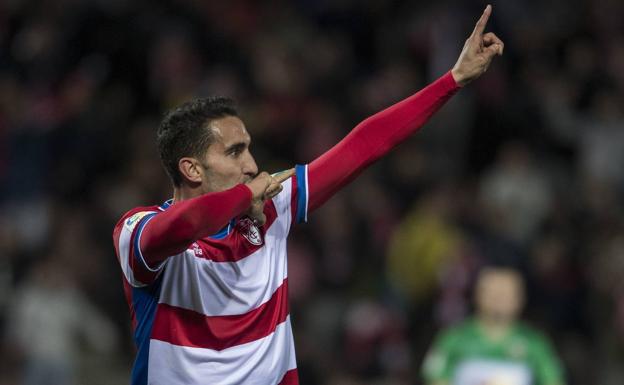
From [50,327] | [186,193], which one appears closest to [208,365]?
[186,193]

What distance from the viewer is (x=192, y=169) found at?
4.29 m

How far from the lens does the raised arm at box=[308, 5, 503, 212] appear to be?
452 centimetres

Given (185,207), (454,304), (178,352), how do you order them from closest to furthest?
(185,207) → (178,352) → (454,304)

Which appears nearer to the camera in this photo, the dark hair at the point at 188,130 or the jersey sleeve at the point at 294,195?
the dark hair at the point at 188,130

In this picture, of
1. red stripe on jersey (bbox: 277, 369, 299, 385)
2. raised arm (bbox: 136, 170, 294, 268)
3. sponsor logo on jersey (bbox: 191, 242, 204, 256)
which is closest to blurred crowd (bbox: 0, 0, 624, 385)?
red stripe on jersey (bbox: 277, 369, 299, 385)

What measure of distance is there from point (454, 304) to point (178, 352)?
191 inches

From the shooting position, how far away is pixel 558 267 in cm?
933

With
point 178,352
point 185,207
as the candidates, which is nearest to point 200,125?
point 185,207

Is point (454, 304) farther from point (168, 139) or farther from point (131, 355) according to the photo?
point (168, 139)

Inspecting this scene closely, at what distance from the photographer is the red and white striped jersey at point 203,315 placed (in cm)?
421

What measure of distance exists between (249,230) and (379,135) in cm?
64

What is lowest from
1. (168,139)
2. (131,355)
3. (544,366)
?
(544,366)

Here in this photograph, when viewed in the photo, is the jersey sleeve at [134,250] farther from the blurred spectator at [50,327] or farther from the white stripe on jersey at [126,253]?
the blurred spectator at [50,327]

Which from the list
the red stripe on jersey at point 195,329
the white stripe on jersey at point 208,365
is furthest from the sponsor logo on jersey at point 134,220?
the white stripe on jersey at point 208,365
